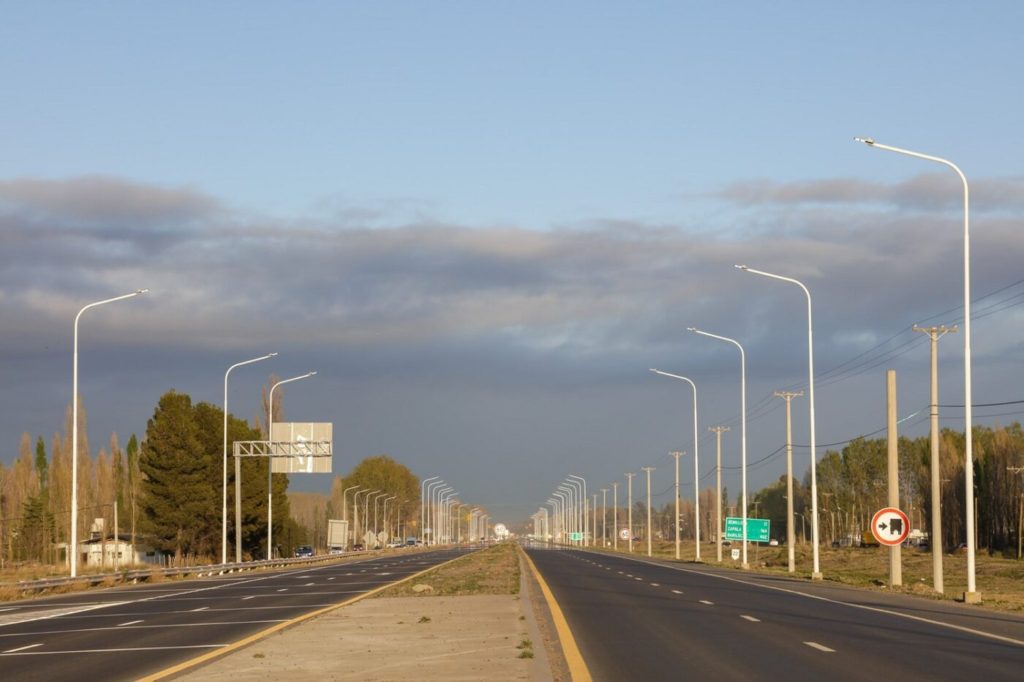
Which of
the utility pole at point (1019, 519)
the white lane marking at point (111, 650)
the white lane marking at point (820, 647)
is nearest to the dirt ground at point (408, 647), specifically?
the white lane marking at point (111, 650)

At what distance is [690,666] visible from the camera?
17438 millimetres

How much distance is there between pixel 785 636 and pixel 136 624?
13964 millimetres

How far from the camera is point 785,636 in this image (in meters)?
22.6

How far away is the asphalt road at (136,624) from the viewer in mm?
19875

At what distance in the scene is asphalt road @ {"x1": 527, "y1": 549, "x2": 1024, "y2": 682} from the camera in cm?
1700

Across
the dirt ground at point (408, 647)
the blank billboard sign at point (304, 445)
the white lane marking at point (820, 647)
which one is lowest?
the white lane marking at point (820, 647)

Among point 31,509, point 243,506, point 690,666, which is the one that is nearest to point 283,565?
point 243,506

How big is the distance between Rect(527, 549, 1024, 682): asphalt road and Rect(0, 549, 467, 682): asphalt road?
6.40 m

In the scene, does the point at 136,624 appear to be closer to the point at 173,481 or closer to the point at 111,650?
the point at 111,650

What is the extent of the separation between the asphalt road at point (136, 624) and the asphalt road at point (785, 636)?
21.0 feet

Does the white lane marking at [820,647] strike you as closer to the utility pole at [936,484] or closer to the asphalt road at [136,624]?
the asphalt road at [136,624]

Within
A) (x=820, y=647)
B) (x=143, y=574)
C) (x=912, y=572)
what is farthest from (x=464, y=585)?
(x=912, y=572)

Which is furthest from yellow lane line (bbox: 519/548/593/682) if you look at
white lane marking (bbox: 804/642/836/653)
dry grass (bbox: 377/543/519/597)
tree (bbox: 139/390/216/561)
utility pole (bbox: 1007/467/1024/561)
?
utility pole (bbox: 1007/467/1024/561)

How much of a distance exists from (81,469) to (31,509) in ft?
19.9
